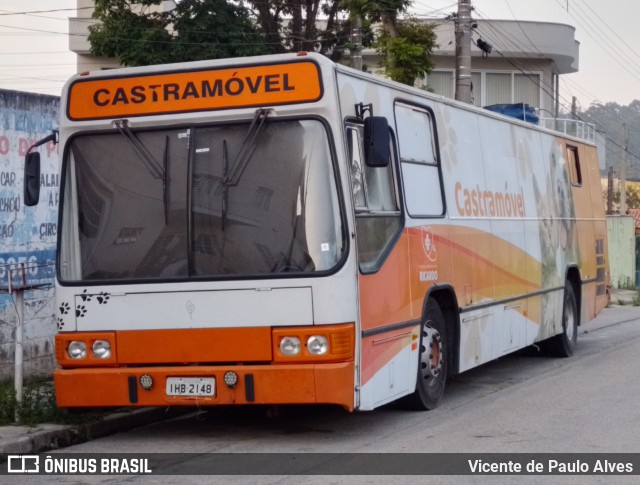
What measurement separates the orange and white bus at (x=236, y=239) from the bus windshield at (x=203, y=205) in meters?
0.01

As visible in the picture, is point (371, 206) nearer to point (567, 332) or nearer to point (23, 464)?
point (23, 464)

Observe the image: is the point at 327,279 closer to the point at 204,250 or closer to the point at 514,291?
the point at 204,250

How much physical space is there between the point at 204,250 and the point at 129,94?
60.1 inches

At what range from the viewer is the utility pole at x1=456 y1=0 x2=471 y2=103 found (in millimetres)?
22328

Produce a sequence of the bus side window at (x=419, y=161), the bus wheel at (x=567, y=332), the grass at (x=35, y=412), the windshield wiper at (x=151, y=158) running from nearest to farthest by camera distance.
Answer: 1. the windshield wiper at (x=151, y=158)
2. the grass at (x=35, y=412)
3. the bus side window at (x=419, y=161)
4. the bus wheel at (x=567, y=332)

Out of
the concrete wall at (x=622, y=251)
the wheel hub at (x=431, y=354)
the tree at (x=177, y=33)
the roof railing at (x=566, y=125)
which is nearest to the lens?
the wheel hub at (x=431, y=354)

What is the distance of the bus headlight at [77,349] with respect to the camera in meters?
9.55

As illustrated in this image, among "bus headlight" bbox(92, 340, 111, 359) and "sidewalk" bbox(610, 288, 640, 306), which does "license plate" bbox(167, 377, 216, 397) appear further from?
"sidewalk" bbox(610, 288, 640, 306)

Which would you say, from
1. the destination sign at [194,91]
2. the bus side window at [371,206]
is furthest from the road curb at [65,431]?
the bus side window at [371,206]

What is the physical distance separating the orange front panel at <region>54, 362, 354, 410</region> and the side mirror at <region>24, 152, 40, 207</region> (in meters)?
1.53

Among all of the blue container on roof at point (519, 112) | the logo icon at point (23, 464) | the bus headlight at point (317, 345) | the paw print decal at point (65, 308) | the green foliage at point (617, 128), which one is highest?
the green foliage at point (617, 128)

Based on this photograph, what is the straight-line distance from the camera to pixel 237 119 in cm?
931

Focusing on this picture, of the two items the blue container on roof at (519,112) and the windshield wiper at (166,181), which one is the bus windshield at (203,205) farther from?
the blue container on roof at (519,112)

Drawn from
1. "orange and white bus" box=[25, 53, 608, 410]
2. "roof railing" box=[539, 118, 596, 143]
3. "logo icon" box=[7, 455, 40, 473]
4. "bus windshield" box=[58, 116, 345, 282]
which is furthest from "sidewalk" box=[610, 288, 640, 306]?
"logo icon" box=[7, 455, 40, 473]
